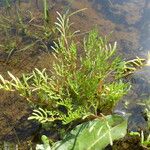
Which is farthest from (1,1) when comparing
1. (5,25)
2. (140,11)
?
(140,11)

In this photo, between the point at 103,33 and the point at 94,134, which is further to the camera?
the point at 103,33

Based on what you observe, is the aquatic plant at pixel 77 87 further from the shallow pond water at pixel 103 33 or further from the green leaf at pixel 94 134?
the shallow pond water at pixel 103 33

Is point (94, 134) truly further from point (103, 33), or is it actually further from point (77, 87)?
point (103, 33)

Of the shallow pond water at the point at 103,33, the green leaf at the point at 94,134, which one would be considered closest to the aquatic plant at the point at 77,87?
the green leaf at the point at 94,134

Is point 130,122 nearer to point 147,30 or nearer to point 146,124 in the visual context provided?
point 146,124

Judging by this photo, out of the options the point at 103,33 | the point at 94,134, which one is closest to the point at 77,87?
the point at 94,134

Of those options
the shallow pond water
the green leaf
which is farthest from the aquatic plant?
the shallow pond water

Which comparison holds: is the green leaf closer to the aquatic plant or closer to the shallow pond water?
the aquatic plant
